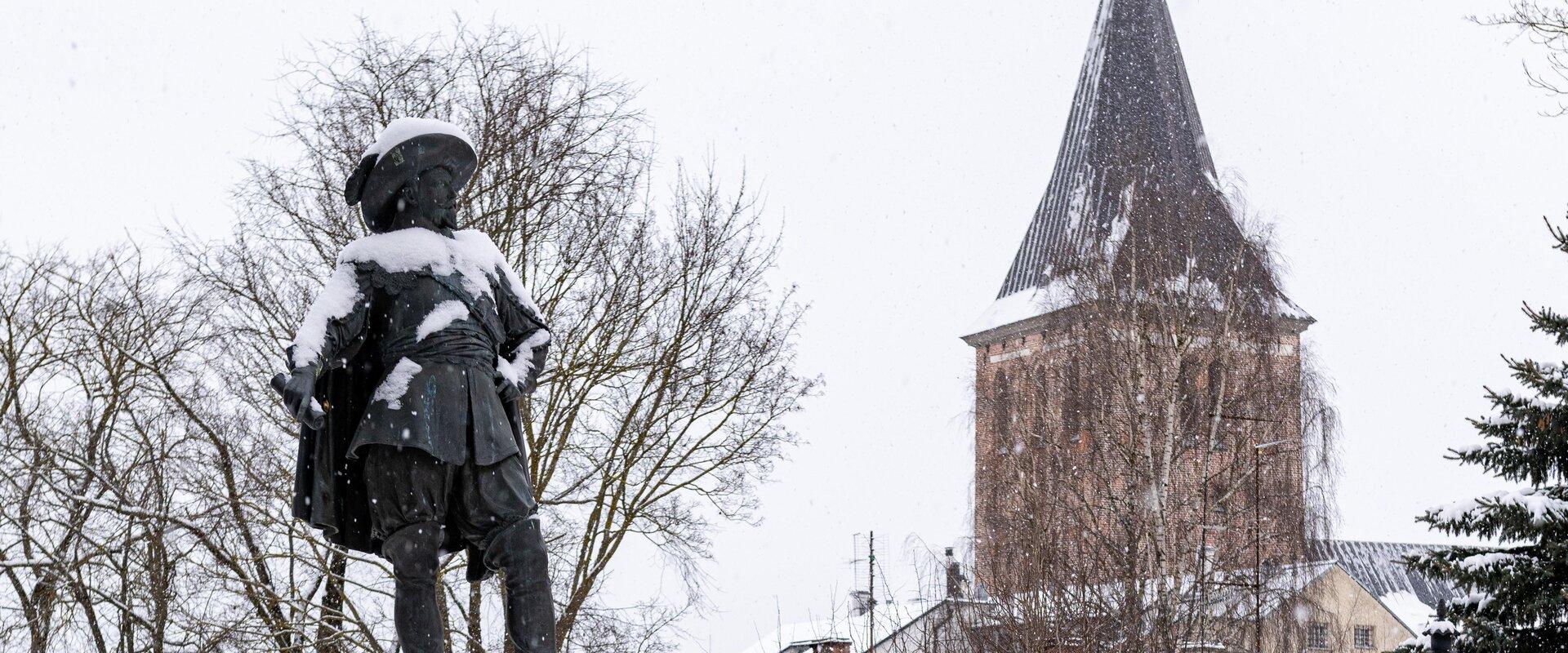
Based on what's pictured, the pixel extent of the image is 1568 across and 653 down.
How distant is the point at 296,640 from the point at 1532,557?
8.98 meters

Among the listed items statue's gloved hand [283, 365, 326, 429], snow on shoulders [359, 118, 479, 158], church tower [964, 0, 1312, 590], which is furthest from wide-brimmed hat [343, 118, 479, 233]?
church tower [964, 0, 1312, 590]

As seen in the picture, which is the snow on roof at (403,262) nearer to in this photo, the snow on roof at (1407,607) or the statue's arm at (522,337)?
the statue's arm at (522,337)

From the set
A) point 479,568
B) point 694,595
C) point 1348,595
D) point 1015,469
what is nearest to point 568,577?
point 694,595

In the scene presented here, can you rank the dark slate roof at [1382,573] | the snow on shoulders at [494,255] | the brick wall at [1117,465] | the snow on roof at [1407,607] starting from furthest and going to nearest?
the dark slate roof at [1382,573], the snow on roof at [1407,607], the brick wall at [1117,465], the snow on shoulders at [494,255]

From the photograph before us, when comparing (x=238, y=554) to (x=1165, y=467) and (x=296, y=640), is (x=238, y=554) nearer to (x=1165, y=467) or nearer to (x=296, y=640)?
(x=296, y=640)

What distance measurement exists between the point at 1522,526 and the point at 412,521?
302 inches

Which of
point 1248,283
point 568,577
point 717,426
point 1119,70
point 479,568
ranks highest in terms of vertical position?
point 1119,70

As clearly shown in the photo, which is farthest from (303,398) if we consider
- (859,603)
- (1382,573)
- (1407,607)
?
(1382,573)

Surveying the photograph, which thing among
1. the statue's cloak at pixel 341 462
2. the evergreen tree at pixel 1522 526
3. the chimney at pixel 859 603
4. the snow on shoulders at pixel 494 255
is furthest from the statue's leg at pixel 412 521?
the chimney at pixel 859 603

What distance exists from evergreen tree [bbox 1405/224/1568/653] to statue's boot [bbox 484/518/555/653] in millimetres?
7223

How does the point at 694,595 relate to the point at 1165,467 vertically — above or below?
below

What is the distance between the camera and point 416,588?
18.5 feet

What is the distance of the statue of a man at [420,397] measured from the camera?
558cm

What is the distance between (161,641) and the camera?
14773 mm
